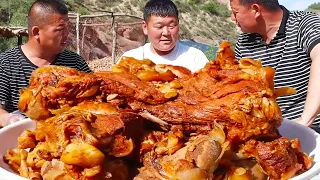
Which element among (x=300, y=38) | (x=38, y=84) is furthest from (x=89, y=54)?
(x=38, y=84)

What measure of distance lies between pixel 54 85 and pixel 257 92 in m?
0.71

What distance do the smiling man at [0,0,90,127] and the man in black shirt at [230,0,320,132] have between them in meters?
1.30

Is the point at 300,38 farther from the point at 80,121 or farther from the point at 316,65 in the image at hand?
the point at 80,121

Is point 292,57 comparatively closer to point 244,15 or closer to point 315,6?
point 244,15

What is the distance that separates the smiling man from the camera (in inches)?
124

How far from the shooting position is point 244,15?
287 centimetres

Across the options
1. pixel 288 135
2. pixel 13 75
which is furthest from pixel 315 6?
pixel 288 135

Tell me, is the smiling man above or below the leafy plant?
above

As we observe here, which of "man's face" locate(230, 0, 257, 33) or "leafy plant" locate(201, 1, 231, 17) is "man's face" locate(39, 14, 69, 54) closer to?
"man's face" locate(230, 0, 257, 33)

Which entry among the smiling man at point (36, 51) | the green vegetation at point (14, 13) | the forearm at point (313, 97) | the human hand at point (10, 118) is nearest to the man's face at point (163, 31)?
the smiling man at point (36, 51)

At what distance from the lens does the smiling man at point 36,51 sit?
3.15 meters

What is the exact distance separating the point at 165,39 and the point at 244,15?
76cm

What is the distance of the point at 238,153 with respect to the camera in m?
1.46

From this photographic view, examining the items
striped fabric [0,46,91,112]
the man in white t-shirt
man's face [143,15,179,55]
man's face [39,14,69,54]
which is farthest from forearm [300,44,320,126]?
striped fabric [0,46,91,112]
